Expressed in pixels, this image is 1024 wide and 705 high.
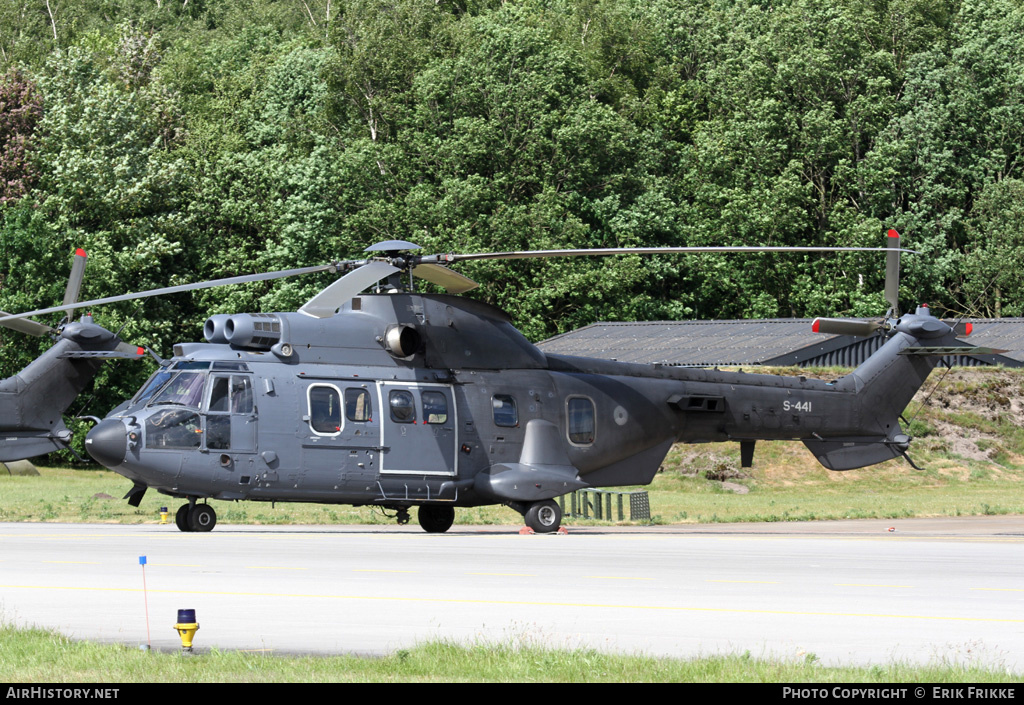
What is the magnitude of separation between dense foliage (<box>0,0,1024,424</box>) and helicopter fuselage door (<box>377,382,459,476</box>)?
4053 centimetres

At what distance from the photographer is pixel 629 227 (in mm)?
72625

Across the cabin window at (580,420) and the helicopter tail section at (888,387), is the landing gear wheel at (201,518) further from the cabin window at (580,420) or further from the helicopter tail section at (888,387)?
the helicopter tail section at (888,387)

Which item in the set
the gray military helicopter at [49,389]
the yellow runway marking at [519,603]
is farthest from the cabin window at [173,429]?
the gray military helicopter at [49,389]

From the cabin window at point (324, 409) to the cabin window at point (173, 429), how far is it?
1986 mm

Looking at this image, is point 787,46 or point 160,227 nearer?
point 160,227

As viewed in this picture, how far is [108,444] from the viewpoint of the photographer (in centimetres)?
2297

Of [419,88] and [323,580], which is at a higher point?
[419,88]

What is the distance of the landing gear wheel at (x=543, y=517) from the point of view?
26.1 meters

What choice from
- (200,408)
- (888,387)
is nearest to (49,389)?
(200,408)

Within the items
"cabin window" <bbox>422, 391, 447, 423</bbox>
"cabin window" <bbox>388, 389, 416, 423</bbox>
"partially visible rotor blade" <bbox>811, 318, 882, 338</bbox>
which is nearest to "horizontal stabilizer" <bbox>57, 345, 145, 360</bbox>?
"cabin window" <bbox>388, 389, 416, 423</bbox>

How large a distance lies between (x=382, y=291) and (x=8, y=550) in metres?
8.15

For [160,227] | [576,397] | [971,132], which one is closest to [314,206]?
[160,227]

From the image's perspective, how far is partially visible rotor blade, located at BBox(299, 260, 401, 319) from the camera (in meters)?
22.1
